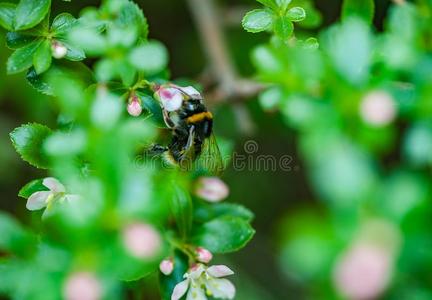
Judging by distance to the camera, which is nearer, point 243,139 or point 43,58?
point 43,58

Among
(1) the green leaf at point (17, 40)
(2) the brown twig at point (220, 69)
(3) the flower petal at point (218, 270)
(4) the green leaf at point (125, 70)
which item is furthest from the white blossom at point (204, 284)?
(2) the brown twig at point (220, 69)

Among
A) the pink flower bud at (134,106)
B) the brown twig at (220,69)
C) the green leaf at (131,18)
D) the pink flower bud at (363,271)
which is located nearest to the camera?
the pink flower bud at (363,271)

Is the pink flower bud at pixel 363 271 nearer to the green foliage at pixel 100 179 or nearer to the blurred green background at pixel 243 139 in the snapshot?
the green foliage at pixel 100 179

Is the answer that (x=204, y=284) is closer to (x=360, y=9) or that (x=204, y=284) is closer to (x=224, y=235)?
(x=224, y=235)

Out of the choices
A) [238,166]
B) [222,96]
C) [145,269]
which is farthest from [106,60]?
[238,166]

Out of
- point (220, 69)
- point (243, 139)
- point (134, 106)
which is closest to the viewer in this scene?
point (134, 106)

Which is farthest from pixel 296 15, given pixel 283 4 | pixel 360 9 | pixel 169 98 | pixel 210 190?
pixel 210 190

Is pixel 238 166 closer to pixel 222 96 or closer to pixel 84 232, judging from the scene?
pixel 222 96
